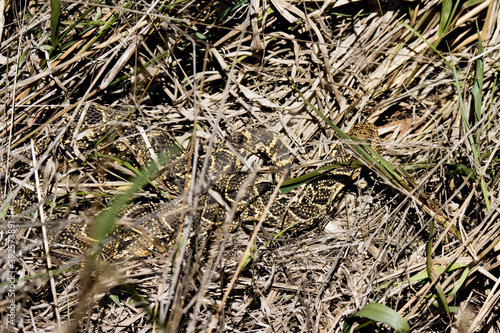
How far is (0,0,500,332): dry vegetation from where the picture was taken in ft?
8.96

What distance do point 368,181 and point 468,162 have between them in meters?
0.82

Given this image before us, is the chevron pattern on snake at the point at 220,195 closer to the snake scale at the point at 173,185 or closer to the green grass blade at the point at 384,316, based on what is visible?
the snake scale at the point at 173,185

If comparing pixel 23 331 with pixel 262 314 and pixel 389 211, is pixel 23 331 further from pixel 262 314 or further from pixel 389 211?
pixel 389 211

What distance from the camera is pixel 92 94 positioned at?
3.10 meters

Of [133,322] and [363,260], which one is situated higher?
[363,260]

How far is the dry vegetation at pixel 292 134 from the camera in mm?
2732

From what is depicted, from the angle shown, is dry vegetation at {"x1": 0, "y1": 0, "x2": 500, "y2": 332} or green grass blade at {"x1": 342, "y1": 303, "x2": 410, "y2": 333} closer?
green grass blade at {"x1": 342, "y1": 303, "x2": 410, "y2": 333}

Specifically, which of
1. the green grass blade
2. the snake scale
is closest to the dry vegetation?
the green grass blade

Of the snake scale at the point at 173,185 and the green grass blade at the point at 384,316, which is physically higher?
the snake scale at the point at 173,185

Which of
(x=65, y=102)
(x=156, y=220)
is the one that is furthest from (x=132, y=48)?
(x=156, y=220)

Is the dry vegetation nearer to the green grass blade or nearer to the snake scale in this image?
the green grass blade

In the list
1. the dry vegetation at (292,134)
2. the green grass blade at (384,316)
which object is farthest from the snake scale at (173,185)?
the green grass blade at (384,316)

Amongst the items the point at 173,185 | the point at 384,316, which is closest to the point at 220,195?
the point at 173,185

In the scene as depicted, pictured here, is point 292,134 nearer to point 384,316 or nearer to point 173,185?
point 173,185
